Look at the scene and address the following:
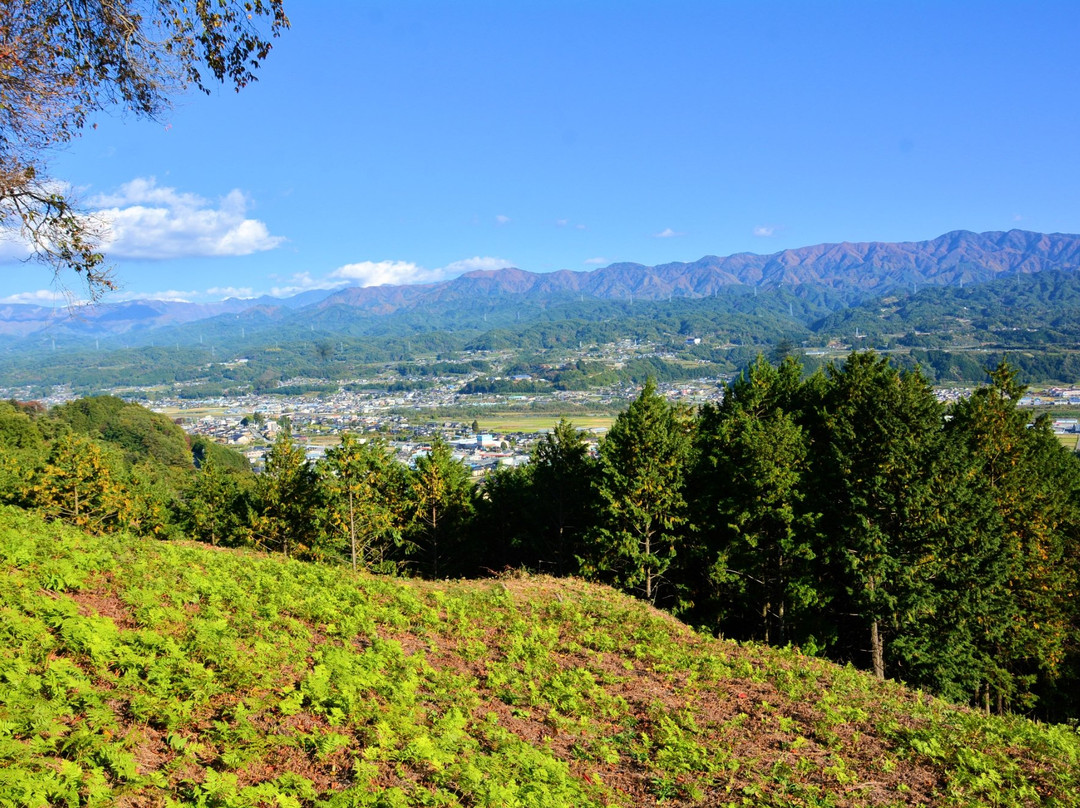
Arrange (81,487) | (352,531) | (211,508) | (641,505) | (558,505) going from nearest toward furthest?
(641,505)
(352,531)
(558,505)
(81,487)
(211,508)

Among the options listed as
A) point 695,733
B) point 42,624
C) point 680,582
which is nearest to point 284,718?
point 42,624

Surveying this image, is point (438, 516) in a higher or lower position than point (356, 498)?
lower

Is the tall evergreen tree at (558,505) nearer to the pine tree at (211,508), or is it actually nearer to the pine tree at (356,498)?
the pine tree at (356,498)

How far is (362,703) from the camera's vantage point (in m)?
6.89

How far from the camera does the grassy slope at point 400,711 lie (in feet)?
17.3

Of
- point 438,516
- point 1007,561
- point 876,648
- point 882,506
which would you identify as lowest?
point 876,648

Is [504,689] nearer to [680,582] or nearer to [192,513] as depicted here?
[680,582]

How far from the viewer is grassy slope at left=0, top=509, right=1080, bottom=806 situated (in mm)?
5273

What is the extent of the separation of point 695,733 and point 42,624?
7481 mm

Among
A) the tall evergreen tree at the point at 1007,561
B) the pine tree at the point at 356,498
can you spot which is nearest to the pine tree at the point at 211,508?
the pine tree at the point at 356,498

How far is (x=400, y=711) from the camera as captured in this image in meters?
6.93

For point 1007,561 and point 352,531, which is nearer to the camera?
point 1007,561

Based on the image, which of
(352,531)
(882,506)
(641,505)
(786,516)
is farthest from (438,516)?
(882,506)

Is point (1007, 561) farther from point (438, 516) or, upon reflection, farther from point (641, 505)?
point (438, 516)
